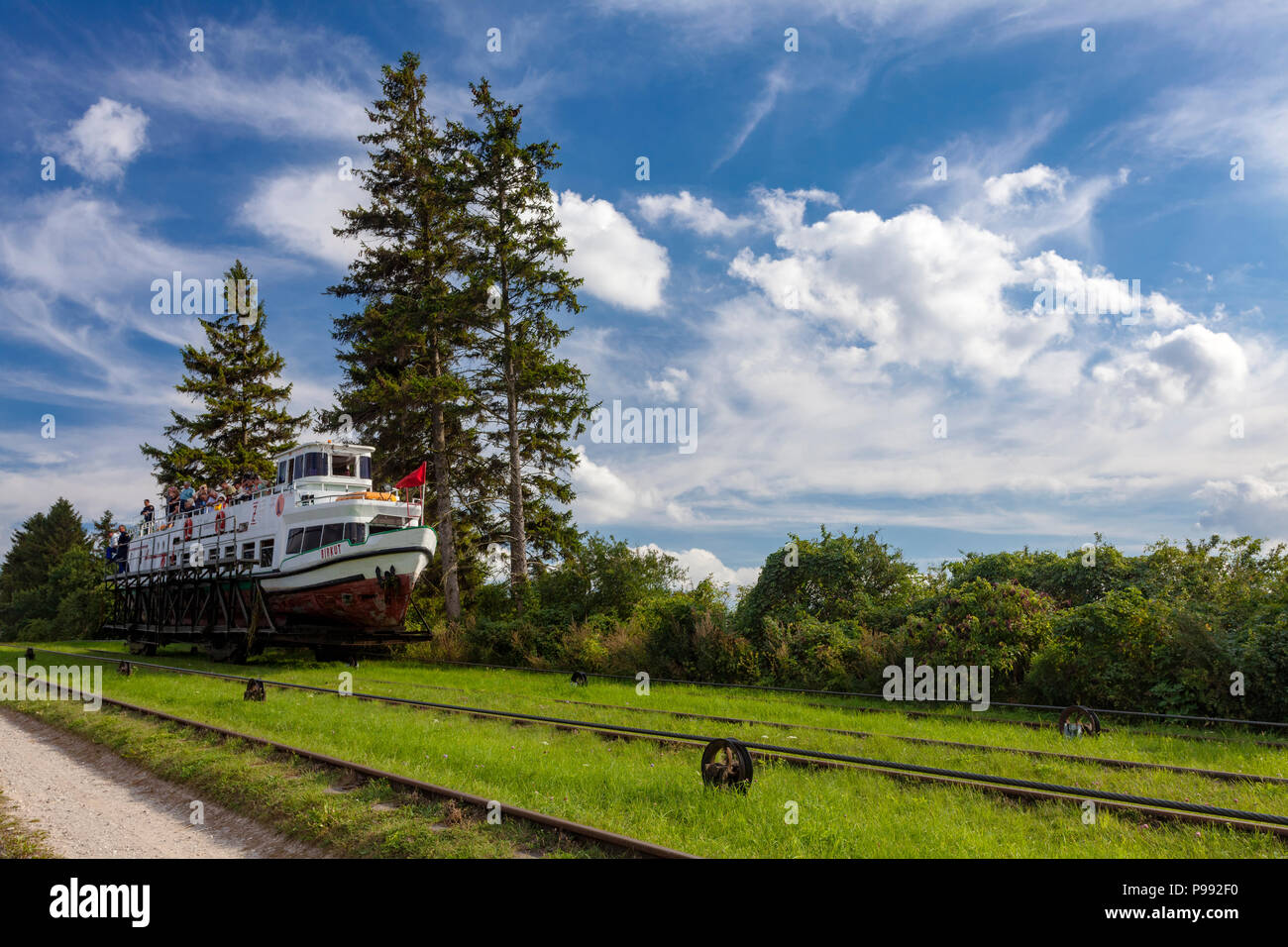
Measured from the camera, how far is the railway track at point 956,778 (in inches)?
216

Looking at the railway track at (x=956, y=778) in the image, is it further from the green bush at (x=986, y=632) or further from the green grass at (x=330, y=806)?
the green bush at (x=986, y=632)

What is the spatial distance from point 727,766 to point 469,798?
8.63 feet

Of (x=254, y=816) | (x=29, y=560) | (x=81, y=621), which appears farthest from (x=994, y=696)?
(x=29, y=560)

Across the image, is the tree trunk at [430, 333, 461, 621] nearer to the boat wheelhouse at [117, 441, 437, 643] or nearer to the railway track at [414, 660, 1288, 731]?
the boat wheelhouse at [117, 441, 437, 643]

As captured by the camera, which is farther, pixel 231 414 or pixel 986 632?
pixel 231 414

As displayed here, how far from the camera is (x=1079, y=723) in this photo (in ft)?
37.3

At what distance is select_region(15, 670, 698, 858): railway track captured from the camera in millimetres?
6034

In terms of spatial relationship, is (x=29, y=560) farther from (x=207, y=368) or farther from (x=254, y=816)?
(x=254, y=816)

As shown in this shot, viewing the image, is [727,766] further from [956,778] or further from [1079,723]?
[1079,723]

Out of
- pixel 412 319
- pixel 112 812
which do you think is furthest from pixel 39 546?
pixel 112 812
